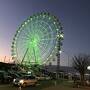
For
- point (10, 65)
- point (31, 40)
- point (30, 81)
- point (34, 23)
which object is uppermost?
point (34, 23)

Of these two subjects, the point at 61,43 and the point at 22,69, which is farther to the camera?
the point at 22,69

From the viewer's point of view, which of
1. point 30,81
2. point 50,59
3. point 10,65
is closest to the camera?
point 30,81

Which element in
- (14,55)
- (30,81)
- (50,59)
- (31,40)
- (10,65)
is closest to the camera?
(30,81)

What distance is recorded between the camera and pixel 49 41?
193 ft

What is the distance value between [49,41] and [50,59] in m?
3.92

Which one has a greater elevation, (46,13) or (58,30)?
(46,13)

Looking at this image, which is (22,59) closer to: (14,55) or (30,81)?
(14,55)

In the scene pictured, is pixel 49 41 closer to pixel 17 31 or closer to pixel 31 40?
pixel 31 40

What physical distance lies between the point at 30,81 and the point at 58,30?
2034cm

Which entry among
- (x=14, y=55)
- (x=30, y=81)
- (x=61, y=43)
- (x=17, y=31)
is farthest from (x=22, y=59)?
(x=30, y=81)

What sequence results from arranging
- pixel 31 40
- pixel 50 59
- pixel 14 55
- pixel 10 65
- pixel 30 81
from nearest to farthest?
pixel 30 81 → pixel 50 59 → pixel 31 40 → pixel 14 55 → pixel 10 65

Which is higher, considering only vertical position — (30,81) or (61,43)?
(61,43)

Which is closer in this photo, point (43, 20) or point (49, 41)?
point (49, 41)

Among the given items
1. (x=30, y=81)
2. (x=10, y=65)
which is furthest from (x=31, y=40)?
(x=30, y=81)
